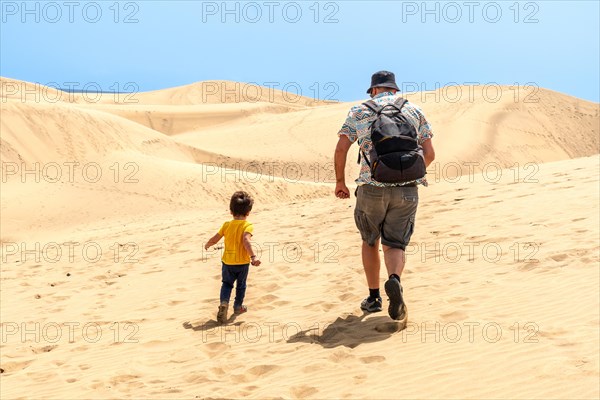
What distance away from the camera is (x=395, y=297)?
4820mm

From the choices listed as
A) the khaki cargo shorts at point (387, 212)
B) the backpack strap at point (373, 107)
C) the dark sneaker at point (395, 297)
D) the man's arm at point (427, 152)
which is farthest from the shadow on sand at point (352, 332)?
the backpack strap at point (373, 107)

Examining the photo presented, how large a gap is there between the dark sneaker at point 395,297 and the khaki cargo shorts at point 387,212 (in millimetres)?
367

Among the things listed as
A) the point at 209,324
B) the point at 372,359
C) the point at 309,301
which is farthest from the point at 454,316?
the point at 209,324

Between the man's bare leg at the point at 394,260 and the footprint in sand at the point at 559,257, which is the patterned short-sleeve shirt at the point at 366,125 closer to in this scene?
the man's bare leg at the point at 394,260

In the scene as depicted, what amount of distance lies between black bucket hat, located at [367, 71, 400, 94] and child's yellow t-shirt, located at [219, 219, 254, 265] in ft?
6.14

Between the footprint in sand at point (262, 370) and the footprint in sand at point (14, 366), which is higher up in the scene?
the footprint in sand at point (262, 370)

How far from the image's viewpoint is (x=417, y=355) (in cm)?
454

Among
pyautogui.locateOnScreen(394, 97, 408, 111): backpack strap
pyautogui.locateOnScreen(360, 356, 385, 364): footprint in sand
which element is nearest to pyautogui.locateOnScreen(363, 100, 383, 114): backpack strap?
pyautogui.locateOnScreen(394, 97, 408, 111): backpack strap

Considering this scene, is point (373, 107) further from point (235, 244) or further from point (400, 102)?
point (235, 244)

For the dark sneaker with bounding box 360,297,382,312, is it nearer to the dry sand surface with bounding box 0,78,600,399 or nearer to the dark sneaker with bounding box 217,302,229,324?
the dry sand surface with bounding box 0,78,600,399

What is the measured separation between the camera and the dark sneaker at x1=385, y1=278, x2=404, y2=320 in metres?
4.77

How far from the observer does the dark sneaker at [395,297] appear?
188 inches

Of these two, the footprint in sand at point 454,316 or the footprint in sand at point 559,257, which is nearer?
the footprint in sand at point 454,316

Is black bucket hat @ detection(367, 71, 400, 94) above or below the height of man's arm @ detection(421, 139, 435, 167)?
above
